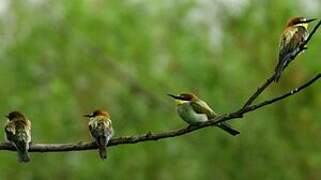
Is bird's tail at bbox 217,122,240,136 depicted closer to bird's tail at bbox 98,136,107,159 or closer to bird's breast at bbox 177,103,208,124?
bird's breast at bbox 177,103,208,124

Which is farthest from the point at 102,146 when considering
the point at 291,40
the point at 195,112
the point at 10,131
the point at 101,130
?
the point at 195,112

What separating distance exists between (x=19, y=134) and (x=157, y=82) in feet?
29.1

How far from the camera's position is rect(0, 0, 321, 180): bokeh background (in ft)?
43.5

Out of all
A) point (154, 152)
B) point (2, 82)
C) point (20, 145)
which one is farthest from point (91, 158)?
point (20, 145)

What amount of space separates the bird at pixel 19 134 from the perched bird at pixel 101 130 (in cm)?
35

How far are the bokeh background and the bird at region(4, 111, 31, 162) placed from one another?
7.49 meters

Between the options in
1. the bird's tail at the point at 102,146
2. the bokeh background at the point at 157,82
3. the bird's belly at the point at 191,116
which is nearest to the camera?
the bird's tail at the point at 102,146

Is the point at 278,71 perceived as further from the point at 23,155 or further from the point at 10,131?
the point at 10,131

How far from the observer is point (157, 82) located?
46.0ft

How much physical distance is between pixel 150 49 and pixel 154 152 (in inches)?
60.6

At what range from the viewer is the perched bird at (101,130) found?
499cm

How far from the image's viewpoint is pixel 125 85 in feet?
46.6

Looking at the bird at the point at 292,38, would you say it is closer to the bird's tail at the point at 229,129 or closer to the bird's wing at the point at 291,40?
the bird's wing at the point at 291,40

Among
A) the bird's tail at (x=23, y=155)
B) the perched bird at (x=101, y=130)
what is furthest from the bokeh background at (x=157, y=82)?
the bird's tail at (x=23, y=155)
